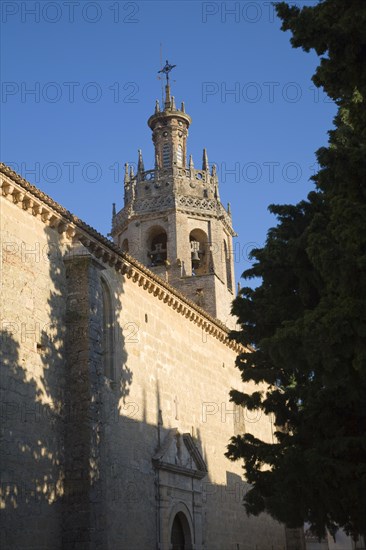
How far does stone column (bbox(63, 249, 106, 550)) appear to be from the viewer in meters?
12.3

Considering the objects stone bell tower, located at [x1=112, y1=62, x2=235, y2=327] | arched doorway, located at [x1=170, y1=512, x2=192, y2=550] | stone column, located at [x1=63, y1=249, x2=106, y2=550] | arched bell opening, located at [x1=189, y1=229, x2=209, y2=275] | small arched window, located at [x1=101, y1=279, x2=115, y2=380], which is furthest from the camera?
arched bell opening, located at [x1=189, y1=229, x2=209, y2=275]

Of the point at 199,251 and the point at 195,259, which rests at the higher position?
the point at 199,251

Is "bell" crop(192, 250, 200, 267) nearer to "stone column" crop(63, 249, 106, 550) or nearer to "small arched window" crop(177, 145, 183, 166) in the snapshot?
"small arched window" crop(177, 145, 183, 166)

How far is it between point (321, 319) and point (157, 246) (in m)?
21.4

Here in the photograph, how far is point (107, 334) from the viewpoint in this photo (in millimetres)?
15445

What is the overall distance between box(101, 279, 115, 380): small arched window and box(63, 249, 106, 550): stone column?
1047 mm

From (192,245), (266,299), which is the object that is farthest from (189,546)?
(192,245)

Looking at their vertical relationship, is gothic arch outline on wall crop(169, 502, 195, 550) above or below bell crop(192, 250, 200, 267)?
below

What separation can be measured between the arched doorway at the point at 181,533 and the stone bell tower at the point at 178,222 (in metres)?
11.0

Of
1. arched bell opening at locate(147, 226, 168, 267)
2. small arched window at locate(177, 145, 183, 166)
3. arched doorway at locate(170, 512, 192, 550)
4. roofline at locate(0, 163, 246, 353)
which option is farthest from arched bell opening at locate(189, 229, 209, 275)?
arched doorway at locate(170, 512, 192, 550)

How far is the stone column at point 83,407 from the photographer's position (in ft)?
40.3

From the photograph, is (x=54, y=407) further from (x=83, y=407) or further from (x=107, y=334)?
(x=107, y=334)

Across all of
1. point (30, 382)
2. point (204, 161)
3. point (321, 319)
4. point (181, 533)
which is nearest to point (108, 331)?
point (30, 382)

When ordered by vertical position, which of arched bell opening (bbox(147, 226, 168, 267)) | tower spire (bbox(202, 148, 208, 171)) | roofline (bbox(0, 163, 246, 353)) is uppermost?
tower spire (bbox(202, 148, 208, 171))
